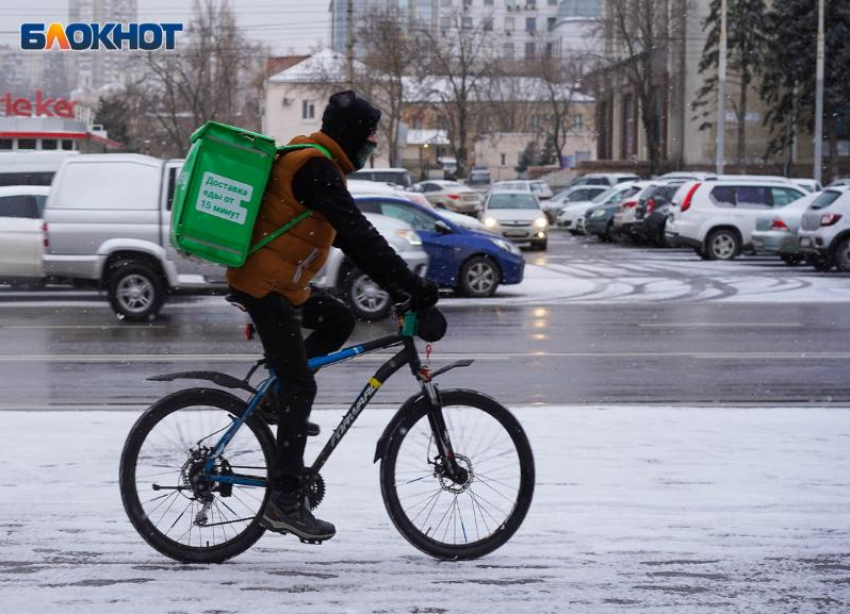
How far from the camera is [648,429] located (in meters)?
8.40

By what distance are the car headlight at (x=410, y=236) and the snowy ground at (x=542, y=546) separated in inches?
386

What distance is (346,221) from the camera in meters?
4.99

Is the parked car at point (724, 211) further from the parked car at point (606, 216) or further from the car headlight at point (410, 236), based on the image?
the car headlight at point (410, 236)

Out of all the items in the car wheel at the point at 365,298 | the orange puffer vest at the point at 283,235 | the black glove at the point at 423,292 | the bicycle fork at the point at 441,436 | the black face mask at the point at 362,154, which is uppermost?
the black face mask at the point at 362,154

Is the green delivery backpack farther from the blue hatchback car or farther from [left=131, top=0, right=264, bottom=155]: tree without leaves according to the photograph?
[left=131, top=0, right=264, bottom=155]: tree without leaves

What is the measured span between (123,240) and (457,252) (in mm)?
4875

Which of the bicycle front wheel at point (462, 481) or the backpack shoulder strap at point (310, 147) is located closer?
the backpack shoulder strap at point (310, 147)

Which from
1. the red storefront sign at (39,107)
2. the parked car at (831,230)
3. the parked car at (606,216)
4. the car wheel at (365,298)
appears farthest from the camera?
the red storefront sign at (39,107)

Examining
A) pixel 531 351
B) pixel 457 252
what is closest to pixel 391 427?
pixel 531 351

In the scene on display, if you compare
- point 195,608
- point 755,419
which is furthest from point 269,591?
point 755,419

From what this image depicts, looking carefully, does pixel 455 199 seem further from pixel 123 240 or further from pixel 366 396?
pixel 366 396

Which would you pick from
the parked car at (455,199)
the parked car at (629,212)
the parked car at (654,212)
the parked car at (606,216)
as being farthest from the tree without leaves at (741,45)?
the parked car at (654,212)

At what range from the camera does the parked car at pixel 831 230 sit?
23766 mm

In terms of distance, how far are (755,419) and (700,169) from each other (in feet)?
191
